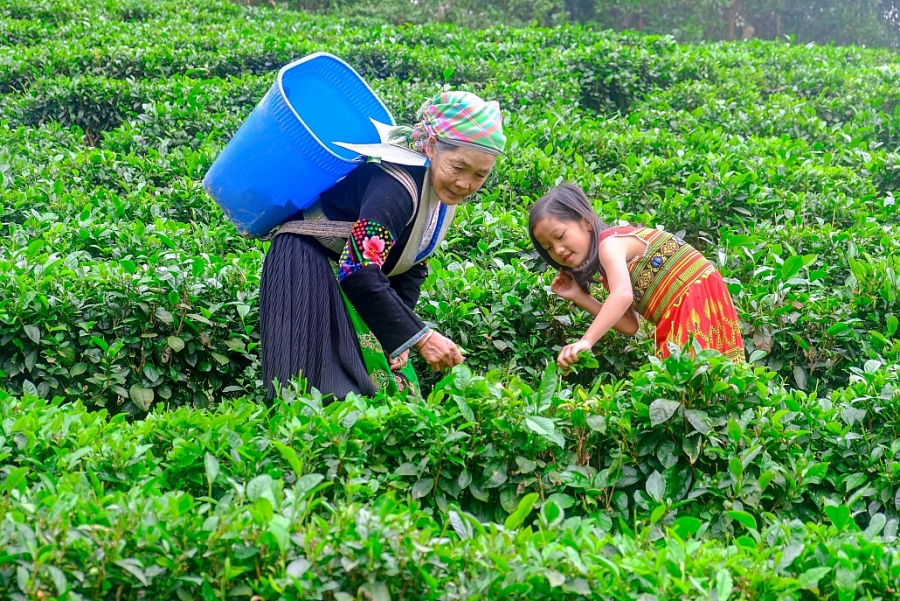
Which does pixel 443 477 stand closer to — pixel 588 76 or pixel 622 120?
pixel 622 120

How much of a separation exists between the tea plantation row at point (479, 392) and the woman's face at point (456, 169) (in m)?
0.62

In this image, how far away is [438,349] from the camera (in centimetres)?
301

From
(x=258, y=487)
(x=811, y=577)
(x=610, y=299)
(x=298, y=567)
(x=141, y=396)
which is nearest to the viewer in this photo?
(x=298, y=567)

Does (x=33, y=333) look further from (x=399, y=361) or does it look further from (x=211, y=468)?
(x=211, y=468)

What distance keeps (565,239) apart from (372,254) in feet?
2.54

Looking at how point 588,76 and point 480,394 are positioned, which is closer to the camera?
point 480,394

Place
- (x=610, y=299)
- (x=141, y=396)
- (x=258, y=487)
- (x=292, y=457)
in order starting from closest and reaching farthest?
(x=258, y=487) → (x=292, y=457) → (x=610, y=299) → (x=141, y=396)

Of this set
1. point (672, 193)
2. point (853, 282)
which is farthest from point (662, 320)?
point (672, 193)

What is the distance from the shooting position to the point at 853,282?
12.9 feet

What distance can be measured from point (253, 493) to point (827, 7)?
2235cm

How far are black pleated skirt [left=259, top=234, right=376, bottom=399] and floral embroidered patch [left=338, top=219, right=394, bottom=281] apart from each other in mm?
211

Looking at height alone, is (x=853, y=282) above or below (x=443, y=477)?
above

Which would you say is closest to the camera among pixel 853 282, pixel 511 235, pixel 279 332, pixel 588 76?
pixel 279 332

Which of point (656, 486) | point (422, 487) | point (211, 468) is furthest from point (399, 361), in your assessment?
point (211, 468)
